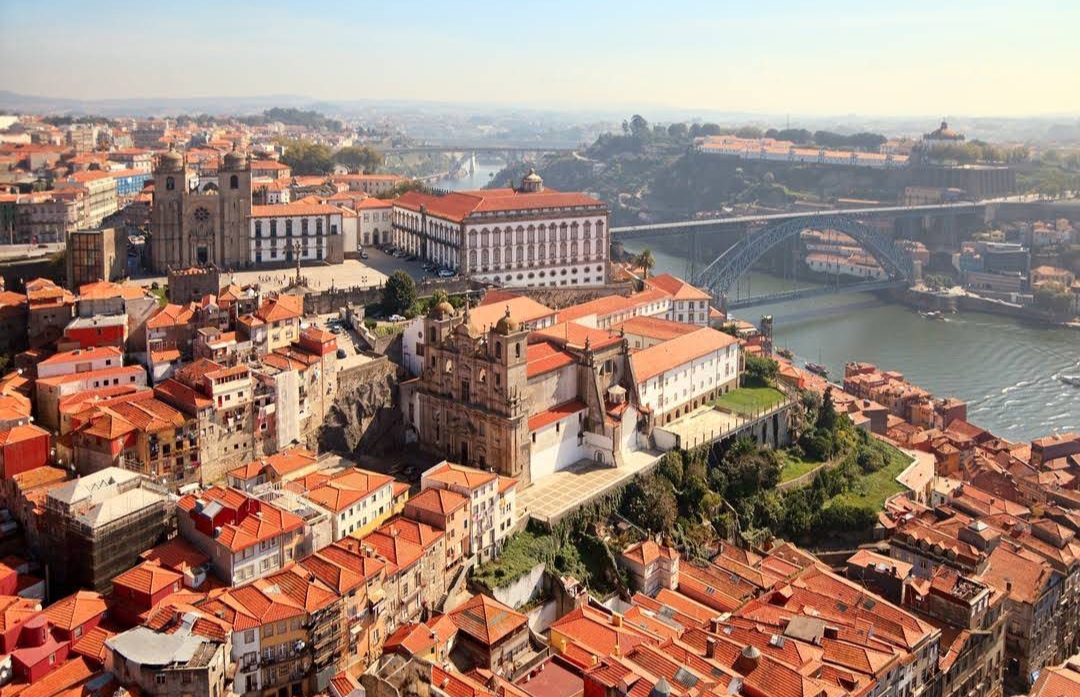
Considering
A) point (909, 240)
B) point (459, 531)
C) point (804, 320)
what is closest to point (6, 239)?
point (459, 531)

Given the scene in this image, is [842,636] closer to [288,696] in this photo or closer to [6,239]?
[288,696]

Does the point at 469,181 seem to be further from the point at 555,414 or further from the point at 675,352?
the point at 555,414

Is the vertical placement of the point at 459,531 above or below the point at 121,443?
below

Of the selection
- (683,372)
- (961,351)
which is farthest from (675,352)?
(961,351)

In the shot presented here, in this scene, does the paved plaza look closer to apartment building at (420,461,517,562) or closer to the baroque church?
apartment building at (420,461,517,562)

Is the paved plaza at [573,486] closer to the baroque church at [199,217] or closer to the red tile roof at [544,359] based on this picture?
the red tile roof at [544,359]

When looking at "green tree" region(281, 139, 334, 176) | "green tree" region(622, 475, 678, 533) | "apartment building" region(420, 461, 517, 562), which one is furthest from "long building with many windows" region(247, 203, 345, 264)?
"green tree" region(281, 139, 334, 176)
